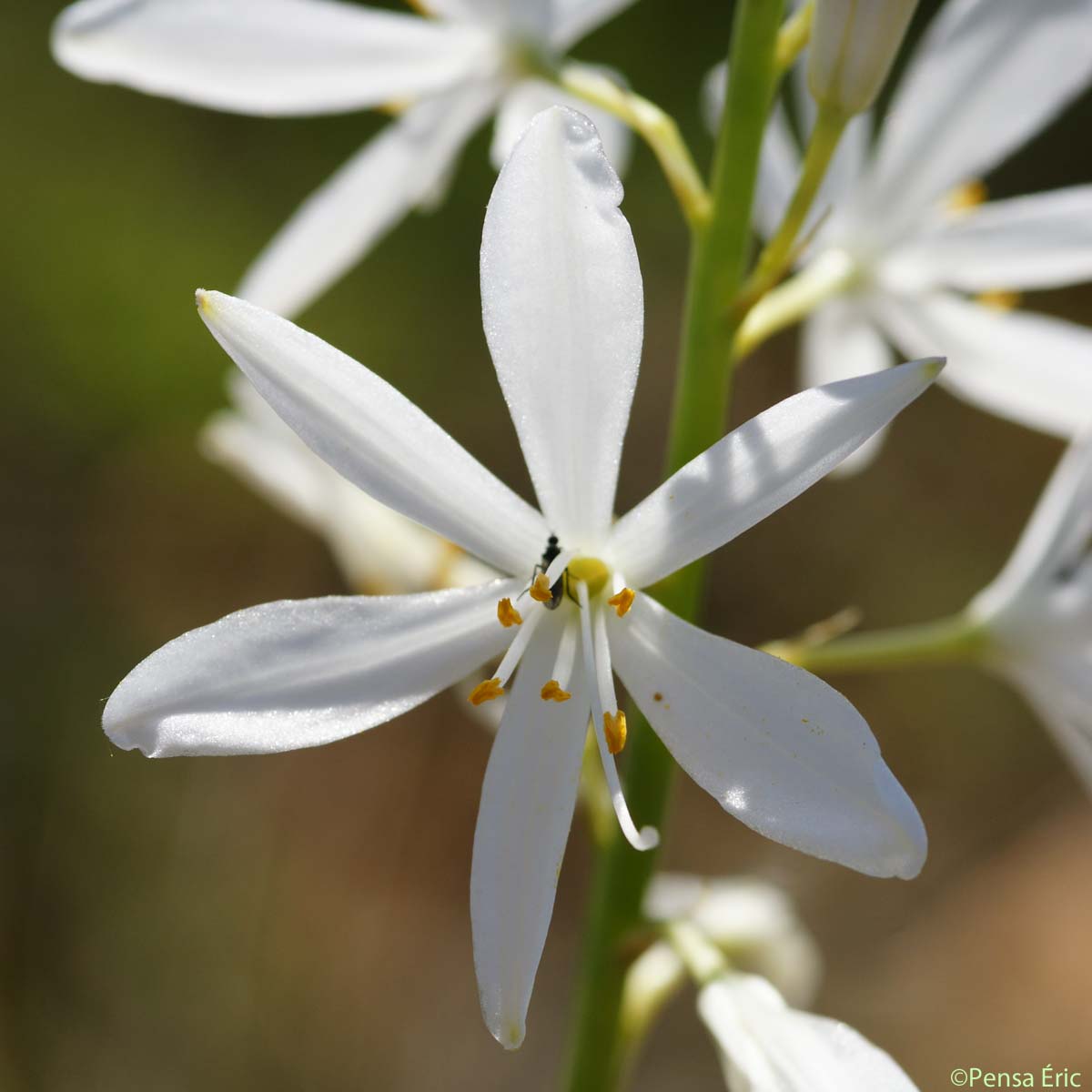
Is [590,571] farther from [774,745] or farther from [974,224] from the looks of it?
[974,224]

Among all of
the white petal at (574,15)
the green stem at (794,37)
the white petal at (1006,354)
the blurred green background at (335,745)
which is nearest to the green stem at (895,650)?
the white petal at (1006,354)

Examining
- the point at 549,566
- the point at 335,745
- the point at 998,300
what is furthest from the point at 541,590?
the point at 335,745

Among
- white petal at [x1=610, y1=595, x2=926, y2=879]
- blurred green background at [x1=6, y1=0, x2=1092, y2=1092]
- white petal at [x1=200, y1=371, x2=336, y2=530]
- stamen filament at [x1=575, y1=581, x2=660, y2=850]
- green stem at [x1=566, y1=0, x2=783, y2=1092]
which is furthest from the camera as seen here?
blurred green background at [x1=6, y1=0, x2=1092, y2=1092]

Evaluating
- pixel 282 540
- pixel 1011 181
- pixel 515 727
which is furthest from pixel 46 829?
pixel 1011 181

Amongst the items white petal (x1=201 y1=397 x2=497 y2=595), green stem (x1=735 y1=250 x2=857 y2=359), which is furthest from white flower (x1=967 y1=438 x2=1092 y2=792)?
white petal (x1=201 y1=397 x2=497 y2=595)

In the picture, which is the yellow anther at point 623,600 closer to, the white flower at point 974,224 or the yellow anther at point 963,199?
the white flower at point 974,224

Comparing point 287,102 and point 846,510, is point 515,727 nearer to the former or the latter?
point 287,102

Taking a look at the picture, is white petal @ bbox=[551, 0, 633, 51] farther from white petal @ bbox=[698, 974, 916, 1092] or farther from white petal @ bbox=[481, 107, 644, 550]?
white petal @ bbox=[698, 974, 916, 1092]
